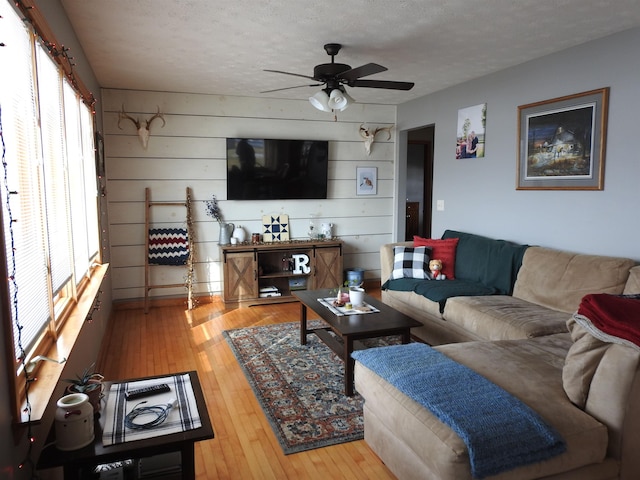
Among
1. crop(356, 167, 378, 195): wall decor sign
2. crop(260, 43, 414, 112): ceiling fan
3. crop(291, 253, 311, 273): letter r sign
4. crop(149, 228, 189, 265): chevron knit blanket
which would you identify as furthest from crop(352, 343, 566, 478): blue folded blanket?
crop(356, 167, 378, 195): wall decor sign

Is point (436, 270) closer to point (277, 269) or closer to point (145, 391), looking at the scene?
point (277, 269)

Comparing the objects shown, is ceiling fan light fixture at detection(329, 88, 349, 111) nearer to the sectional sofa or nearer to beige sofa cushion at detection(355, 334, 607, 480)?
the sectional sofa

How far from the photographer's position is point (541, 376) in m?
2.35

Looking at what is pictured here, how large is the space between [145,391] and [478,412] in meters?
1.36

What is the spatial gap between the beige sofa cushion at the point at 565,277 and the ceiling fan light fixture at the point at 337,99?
6.56 ft

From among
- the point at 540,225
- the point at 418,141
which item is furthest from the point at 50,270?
the point at 418,141

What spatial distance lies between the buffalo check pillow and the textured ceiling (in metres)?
1.74

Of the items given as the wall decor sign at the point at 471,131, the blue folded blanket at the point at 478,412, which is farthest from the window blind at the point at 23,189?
the wall decor sign at the point at 471,131

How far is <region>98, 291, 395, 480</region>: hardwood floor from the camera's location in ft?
7.94

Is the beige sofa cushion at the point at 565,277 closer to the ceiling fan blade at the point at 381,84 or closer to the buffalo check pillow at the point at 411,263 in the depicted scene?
the buffalo check pillow at the point at 411,263

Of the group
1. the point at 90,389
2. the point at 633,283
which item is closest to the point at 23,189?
the point at 90,389

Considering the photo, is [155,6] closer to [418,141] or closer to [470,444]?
[470,444]

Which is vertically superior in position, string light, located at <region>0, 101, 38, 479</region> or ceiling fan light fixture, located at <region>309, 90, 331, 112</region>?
ceiling fan light fixture, located at <region>309, 90, 331, 112</region>

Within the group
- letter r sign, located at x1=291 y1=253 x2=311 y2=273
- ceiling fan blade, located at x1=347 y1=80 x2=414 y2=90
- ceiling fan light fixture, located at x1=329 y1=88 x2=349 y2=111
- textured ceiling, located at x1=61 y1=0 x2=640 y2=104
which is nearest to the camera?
textured ceiling, located at x1=61 y1=0 x2=640 y2=104
